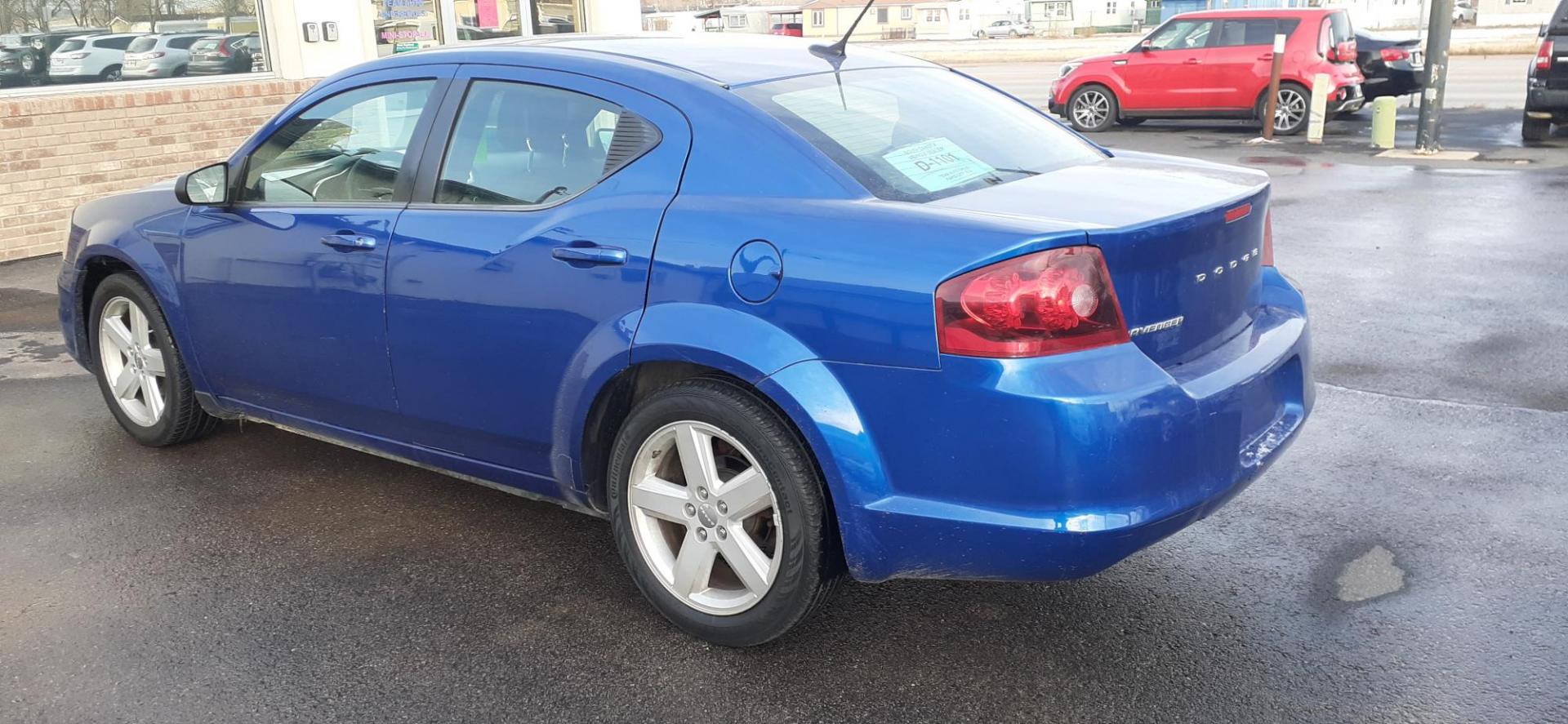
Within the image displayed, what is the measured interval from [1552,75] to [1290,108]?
2.91 meters

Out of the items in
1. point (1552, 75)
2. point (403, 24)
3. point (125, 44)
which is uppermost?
point (403, 24)

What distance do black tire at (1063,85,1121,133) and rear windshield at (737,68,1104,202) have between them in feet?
45.2

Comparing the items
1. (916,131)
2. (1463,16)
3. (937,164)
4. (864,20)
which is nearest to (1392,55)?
(916,131)

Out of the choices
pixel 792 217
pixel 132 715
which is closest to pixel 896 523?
pixel 792 217

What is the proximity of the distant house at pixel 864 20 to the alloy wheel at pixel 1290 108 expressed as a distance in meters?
73.5

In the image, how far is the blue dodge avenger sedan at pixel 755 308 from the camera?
290 centimetres

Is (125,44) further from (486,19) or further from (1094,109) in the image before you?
(1094,109)

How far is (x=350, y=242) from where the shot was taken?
156 inches

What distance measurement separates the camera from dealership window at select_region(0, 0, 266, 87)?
9.70 m

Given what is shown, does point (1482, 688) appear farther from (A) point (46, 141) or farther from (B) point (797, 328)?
(A) point (46, 141)

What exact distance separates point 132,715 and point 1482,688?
321 cm

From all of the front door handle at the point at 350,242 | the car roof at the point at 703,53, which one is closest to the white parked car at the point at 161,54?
the car roof at the point at 703,53

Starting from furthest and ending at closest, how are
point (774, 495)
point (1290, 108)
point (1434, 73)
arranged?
point (1290, 108) < point (1434, 73) < point (774, 495)

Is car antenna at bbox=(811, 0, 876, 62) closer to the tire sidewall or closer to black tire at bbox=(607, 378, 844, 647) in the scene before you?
black tire at bbox=(607, 378, 844, 647)
